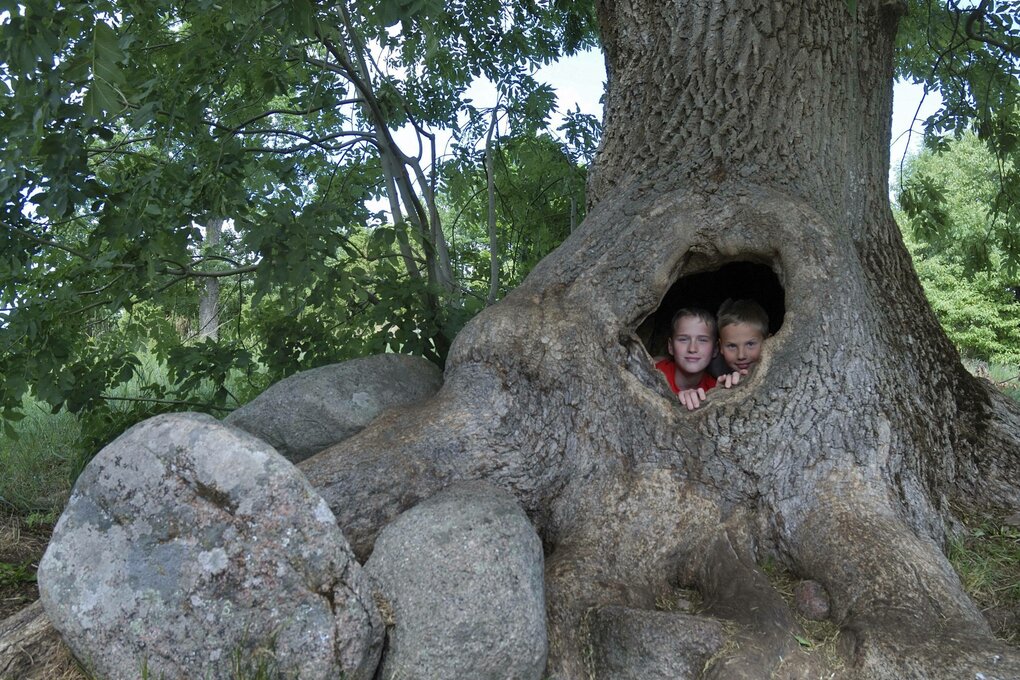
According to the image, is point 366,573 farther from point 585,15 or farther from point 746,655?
point 585,15

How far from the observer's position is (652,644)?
11.6 feet

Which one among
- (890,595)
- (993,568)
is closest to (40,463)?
(890,595)

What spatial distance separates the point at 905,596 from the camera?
12.0 feet

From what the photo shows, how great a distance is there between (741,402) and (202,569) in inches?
105

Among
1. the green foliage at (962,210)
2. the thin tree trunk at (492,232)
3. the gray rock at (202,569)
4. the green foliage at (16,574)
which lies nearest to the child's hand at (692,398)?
the gray rock at (202,569)

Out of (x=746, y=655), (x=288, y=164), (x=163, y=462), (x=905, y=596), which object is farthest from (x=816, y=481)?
(x=288, y=164)

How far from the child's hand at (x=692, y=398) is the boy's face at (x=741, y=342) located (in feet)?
1.70

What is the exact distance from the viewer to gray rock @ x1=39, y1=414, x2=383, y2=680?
307cm

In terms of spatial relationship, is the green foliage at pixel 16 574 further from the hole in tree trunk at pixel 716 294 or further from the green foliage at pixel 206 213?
the hole in tree trunk at pixel 716 294

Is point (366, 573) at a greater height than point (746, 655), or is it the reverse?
point (366, 573)

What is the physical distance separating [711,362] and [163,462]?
3442 mm

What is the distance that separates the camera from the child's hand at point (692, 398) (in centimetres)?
455

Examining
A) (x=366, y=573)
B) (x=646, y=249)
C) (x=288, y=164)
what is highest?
(x=288, y=164)

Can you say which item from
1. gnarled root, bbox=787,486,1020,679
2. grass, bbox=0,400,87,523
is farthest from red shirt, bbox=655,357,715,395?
grass, bbox=0,400,87,523
